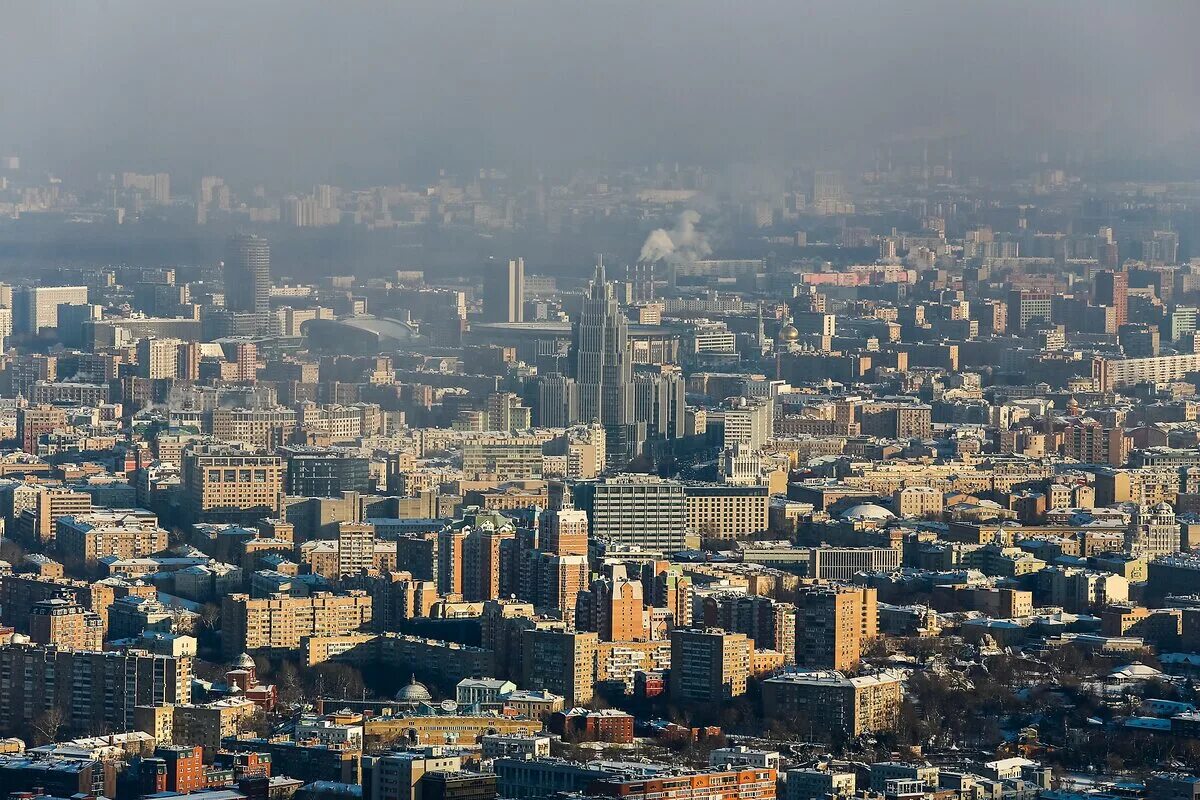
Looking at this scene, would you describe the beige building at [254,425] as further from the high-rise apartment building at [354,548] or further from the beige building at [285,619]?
the beige building at [285,619]

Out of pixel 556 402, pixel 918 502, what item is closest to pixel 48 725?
pixel 918 502

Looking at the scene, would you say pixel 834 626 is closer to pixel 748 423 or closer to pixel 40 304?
pixel 748 423

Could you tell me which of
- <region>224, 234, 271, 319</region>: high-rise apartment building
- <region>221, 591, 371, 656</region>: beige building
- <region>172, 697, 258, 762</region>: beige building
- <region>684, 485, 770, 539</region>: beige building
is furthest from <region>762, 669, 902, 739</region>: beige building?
<region>224, 234, 271, 319</region>: high-rise apartment building

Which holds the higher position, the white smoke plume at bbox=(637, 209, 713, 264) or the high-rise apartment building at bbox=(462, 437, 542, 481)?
the white smoke plume at bbox=(637, 209, 713, 264)

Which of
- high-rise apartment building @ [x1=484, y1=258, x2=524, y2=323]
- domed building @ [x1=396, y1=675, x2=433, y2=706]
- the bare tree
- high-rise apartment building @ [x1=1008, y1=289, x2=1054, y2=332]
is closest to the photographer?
the bare tree

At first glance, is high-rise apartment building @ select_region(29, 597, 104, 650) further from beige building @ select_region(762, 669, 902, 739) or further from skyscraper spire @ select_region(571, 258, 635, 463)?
skyscraper spire @ select_region(571, 258, 635, 463)

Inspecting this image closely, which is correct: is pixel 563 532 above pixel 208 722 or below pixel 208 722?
above

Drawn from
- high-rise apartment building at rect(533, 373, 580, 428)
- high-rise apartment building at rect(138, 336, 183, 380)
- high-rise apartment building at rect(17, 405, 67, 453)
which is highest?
high-rise apartment building at rect(138, 336, 183, 380)
